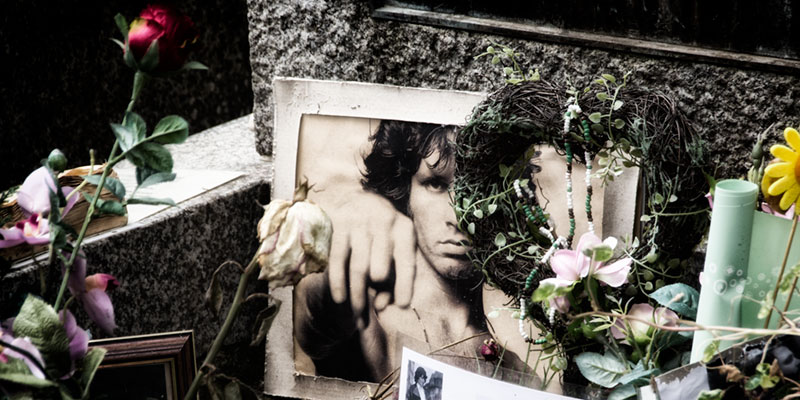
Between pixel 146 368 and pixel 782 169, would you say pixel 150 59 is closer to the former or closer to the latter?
pixel 146 368

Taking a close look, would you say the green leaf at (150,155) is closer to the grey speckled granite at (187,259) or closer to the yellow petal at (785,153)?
the grey speckled granite at (187,259)

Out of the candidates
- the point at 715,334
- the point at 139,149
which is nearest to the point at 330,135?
the point at 139,149

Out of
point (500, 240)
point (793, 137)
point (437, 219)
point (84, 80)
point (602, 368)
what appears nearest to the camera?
point (793, 137)

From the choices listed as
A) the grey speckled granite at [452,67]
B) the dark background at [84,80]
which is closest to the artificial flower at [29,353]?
the grey speckled granite at [452,67]

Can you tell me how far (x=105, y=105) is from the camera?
81.1 inches

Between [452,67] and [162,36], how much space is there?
0.67m

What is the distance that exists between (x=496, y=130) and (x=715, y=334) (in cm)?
37

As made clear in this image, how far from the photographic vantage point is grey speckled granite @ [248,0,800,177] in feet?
3.72

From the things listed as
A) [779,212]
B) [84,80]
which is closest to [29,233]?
[779,212]

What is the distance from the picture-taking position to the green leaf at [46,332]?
72 centimetres

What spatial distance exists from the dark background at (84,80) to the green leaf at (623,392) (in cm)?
140

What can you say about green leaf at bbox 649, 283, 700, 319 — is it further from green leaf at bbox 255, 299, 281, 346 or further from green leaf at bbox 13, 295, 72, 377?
green leaf at bbox 13, 295, 72, 377

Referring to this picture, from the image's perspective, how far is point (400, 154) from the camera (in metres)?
1.29

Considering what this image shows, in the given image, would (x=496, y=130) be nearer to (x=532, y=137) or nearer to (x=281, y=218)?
(x=532, y=137)
